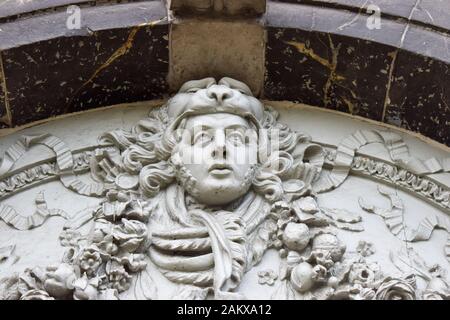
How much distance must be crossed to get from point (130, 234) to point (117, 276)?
170 millimetres

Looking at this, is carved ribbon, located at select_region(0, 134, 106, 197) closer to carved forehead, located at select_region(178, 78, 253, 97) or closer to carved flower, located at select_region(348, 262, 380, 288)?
carved forehead, located at select_region(178, 78, 253, 97)

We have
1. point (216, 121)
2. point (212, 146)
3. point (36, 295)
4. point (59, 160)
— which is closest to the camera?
point (36, 295)

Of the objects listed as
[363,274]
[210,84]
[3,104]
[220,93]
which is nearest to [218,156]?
[220,93]

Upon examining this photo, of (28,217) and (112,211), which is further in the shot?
(28,217)

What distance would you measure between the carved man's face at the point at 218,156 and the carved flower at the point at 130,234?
254 mm

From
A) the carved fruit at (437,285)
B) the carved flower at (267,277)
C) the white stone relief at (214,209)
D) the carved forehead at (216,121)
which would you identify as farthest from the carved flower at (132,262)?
the carved fruit at (437,285)

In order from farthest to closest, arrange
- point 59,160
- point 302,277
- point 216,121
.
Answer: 1. point 59,160
2. point 216,121
3. point 302,277

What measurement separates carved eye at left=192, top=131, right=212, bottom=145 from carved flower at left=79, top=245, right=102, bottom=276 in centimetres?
61

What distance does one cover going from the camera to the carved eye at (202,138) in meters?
4.99

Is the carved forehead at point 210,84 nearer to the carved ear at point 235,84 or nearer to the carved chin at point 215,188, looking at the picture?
the carved ear at point 235,84

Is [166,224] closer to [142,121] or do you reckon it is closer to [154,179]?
[154,179]

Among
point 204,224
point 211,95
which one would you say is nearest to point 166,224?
point 204,224

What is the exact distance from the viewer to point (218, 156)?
4898 millimetres

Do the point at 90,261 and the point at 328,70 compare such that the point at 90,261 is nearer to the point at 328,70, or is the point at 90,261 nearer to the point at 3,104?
the point at 3,104
